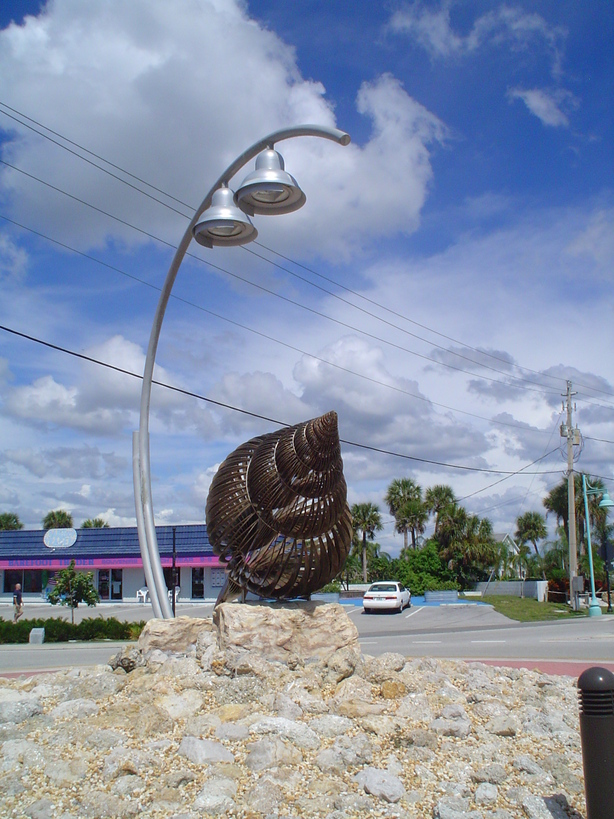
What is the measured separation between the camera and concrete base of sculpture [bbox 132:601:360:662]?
24.0ft

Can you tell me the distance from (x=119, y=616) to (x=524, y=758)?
1056 inches

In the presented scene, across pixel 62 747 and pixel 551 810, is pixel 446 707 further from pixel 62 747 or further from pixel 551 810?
pixel 62 747

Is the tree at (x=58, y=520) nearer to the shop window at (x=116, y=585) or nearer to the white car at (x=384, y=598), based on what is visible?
the shop window at (x=116, y=585)

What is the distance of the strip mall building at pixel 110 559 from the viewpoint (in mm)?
37281

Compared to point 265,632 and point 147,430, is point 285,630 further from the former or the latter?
point 147,430

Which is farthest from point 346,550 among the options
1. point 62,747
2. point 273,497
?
point 62,747

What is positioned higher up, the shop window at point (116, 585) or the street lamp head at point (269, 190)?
the street lamp head at point (269, 190)

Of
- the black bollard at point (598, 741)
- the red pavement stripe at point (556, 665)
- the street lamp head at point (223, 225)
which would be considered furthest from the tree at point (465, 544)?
the black bollard at point (598, 741)

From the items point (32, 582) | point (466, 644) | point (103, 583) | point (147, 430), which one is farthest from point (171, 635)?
point (32, 582)

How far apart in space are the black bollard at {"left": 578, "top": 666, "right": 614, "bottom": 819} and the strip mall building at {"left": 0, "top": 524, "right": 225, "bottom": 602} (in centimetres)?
3258

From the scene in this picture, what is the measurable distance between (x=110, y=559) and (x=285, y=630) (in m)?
34.2

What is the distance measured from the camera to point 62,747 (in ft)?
17.0

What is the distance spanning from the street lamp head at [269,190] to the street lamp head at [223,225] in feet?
0.51

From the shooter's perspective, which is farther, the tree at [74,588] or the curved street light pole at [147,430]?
the tree at [74,588]
